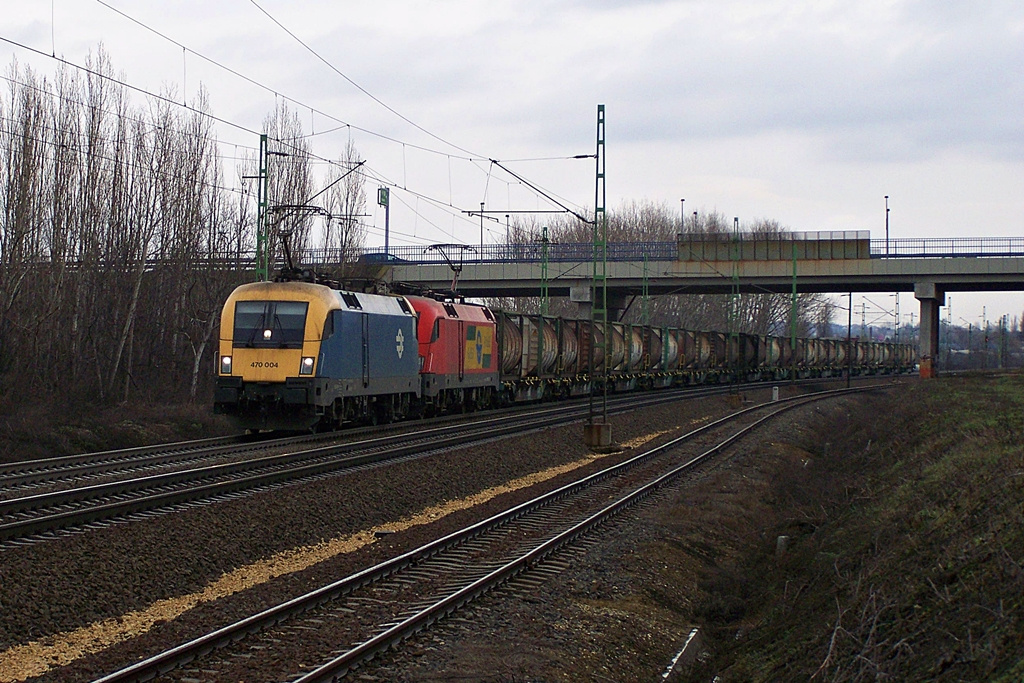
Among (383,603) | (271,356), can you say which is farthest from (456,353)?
(383,603)

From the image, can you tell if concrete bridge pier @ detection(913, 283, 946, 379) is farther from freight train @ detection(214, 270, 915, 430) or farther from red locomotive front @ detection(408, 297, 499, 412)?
red locomotive front @ detection(408, 297, 499, 412)

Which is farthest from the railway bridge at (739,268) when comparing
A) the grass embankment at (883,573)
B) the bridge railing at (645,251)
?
the grass embankment at (883,573)

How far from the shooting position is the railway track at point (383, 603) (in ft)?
25.8

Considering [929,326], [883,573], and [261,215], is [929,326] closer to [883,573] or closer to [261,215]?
[261,215]

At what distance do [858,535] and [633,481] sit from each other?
697 cm

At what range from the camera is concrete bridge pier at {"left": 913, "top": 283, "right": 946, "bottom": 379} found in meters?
58.7

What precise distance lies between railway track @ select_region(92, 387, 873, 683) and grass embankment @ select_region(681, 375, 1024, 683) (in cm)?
208

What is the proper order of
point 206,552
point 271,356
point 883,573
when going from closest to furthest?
1. point 883,573
2. point 206,552
3. point 271,356

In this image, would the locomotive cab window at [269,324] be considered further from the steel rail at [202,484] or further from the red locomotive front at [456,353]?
the red locomotive front at [456,353]

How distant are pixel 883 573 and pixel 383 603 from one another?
4.95 meters

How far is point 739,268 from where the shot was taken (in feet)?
198

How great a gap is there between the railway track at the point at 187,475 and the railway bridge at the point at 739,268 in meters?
33.4

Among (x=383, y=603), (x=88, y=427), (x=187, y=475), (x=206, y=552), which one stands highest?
(x=88, y=427)

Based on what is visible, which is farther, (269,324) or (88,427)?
(88,427)
